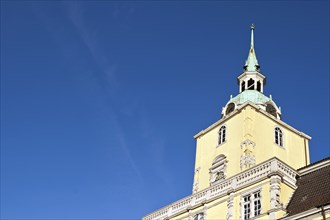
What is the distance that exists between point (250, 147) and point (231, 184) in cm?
651

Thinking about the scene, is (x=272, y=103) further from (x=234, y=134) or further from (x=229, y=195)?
(x=229, y=195)

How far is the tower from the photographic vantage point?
3838cm

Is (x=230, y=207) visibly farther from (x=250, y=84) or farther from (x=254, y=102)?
(x=250, y=84)

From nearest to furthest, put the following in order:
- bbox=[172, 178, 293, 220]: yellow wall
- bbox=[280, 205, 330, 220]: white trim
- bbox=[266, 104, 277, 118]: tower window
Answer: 1. bbox=[280, 205, 330, 220]: white trim
2. bbox=[172, 178, 293, 220]: yellow wall
3. bbox=[266, 104, 277, 118]: tower window

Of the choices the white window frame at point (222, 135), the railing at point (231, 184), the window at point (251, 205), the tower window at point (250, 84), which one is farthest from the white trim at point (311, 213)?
the tower window at point (250, 84)

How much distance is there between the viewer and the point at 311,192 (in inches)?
1439

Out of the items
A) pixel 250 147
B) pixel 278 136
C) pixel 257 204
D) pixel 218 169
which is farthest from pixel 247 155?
pixel 257 204

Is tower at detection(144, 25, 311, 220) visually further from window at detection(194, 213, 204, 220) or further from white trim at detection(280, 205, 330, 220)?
white trim at detection(280, 205, 330, 220)

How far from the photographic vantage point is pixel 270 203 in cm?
3688

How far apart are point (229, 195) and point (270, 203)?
438 centimetres

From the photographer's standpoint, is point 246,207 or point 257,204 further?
point 246,207

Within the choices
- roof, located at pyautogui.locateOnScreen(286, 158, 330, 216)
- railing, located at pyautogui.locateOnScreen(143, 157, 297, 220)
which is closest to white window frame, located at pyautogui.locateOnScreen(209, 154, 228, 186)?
railing, located at pyautogui.locateOnScreen(143, 157, 297, 220)

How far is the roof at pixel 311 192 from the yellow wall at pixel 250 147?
7.64 metres

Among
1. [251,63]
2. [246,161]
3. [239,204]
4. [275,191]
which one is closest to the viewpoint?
[275,191]
